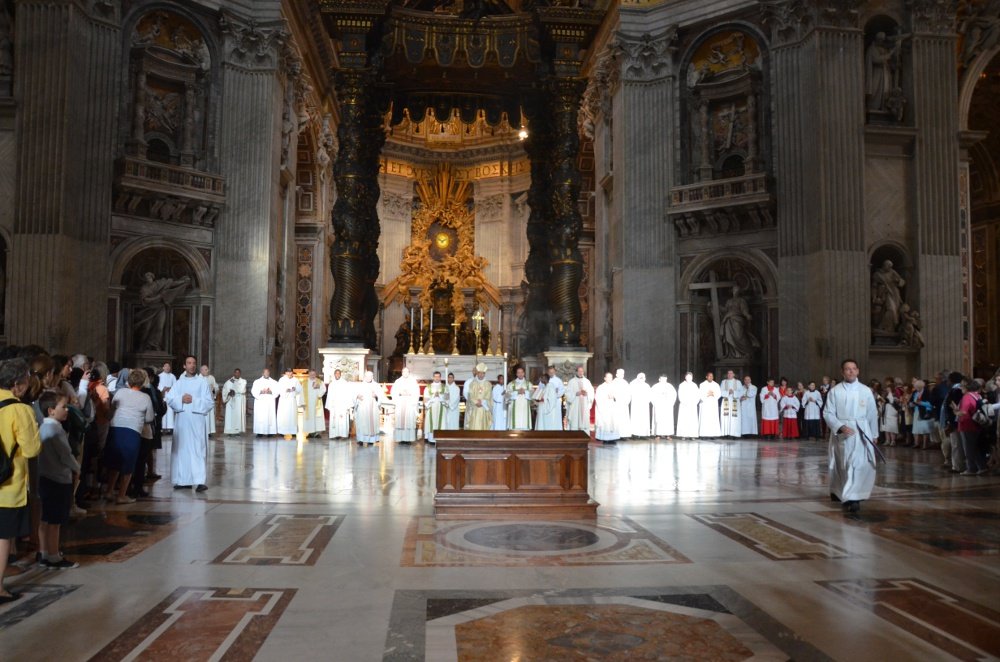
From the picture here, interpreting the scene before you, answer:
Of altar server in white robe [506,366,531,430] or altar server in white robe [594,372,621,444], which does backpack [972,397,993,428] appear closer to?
altar server in white robe [594,372,621,444]

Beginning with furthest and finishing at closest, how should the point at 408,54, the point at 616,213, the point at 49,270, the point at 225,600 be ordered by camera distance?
the point at 616,213 → the point at 49,270 → the point at 408,54 → the point at 225,600

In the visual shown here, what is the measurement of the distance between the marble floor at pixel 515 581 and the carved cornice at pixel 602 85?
1696 cm

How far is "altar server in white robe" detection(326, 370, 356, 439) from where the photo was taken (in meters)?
15.3

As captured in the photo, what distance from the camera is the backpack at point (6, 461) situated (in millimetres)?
4681

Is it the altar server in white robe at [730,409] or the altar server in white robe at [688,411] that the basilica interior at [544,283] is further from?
the altar server in white robe at [730,409]

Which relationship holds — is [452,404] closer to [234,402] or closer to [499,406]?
[499,406]

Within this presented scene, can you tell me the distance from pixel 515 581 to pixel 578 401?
10.5 m

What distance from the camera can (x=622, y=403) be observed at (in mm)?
16875

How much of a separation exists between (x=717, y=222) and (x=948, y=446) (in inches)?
399

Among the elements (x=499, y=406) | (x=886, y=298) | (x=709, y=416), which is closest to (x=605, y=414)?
(x=499, y=406)

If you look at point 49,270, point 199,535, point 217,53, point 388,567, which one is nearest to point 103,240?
point 49,270

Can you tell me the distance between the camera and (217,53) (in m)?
20.4

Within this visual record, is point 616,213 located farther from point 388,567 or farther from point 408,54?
point 388,567

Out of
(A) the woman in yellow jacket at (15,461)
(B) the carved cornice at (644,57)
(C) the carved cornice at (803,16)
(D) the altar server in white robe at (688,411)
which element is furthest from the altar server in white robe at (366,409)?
(C) the carved cornice at (803,16)
